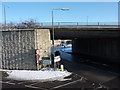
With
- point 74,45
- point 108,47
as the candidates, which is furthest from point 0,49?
point 74,45

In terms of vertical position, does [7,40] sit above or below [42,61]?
above

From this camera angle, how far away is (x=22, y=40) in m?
21.7

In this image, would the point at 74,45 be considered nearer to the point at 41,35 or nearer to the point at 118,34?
the point at 118,34

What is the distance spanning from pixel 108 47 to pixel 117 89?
880 inches

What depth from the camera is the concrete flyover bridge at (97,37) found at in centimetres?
2644

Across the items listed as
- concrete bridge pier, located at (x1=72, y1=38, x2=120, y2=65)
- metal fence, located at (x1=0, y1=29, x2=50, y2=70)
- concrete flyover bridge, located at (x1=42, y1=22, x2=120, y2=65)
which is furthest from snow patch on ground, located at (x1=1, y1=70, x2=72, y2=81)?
concrete bridge pier, located at (x1=72, y1=38, x2=120, y2=65)

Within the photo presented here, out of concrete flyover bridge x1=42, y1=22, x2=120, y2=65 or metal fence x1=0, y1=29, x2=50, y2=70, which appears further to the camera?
concrete flyover bridge x1=42, y1=22, x2=120, y2=65

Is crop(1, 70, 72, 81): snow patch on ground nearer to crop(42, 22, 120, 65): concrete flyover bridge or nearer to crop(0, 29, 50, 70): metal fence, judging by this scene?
crop(0, 29, 50, 70): metal fence

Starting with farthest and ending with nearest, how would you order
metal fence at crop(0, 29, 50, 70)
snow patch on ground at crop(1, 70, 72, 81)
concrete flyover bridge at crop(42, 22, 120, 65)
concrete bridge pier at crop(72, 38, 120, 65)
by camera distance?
concrete bridge pier at crop(72, 38, 120, 65)
concrete flyover bridge at crop(42, 22, 120, 65)
metal fence at crop(0, 29, 50, 70)
snow patch on ground at crop(1, 70, 72, 81)

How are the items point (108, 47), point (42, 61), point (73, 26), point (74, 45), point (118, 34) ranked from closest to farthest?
point (42, 61) → point (73, 26) → point (118, 34) → point (108, 47) → point (74, 45)

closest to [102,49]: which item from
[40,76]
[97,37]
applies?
[97,37]

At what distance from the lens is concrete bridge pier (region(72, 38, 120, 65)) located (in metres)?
32.2

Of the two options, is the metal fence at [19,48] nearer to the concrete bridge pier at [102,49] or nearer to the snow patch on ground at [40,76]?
the snow patch on ground at [40,76]

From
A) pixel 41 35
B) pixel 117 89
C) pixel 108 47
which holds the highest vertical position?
pixel 41 35
